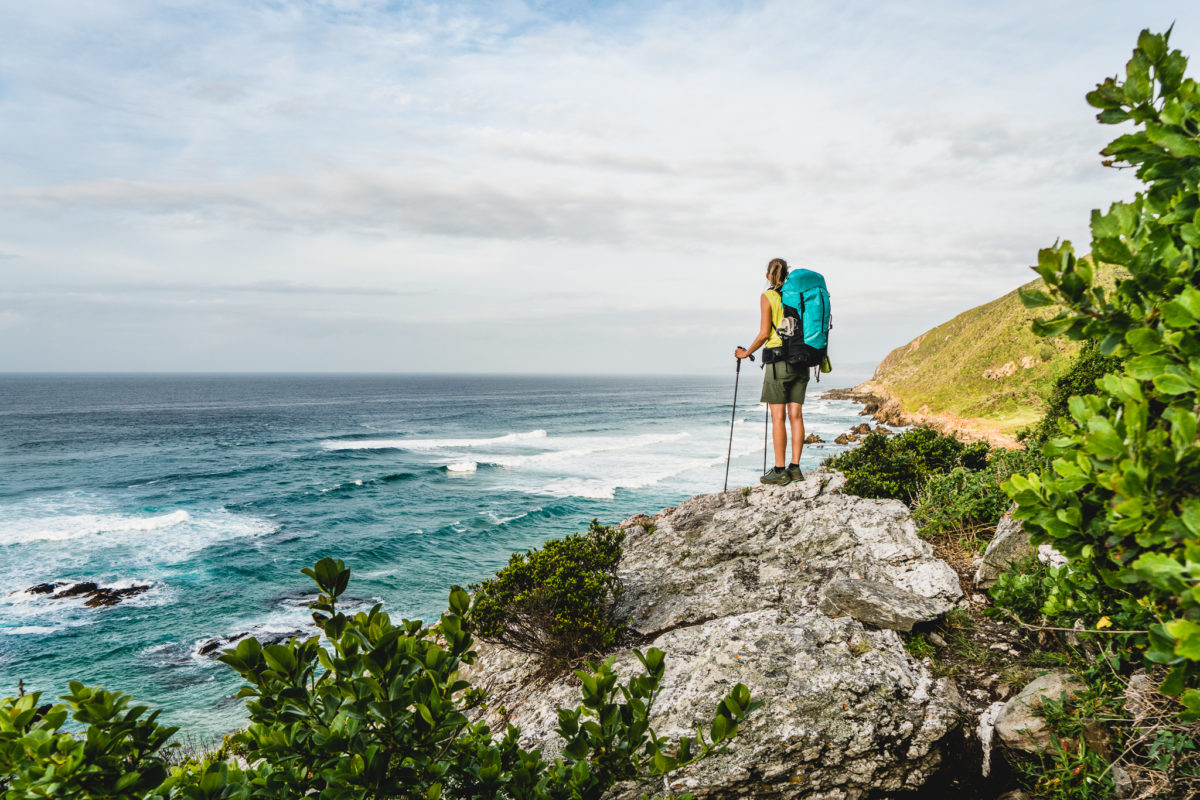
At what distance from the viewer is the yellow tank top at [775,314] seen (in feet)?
24.8

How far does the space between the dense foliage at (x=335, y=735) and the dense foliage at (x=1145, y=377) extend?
1.21m

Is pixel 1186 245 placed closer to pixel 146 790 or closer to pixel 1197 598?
pixel 1197 598

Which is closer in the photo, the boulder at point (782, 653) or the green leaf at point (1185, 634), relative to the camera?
the green leaf at point (1185, 634)

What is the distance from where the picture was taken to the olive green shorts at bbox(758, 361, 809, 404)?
766 cm

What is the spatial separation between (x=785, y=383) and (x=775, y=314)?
913 mm

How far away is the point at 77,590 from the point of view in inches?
814

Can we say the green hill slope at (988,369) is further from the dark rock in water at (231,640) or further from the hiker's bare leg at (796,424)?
the dark rock in water at (231,640)

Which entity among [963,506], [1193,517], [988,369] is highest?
[988,369]

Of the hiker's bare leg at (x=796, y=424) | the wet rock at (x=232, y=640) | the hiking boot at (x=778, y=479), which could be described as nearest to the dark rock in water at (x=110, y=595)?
the wet rock at (x=232, y=640)

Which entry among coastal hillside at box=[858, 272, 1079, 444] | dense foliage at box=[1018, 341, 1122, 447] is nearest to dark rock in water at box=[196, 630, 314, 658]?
dense foliage at box=[1018, 341, 1122, 447]

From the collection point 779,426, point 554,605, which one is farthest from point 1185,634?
point 779,426

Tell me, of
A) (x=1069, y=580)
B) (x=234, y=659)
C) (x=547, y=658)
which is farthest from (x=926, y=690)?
(x=234, y=659)

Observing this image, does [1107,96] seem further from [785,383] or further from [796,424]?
[796,424]

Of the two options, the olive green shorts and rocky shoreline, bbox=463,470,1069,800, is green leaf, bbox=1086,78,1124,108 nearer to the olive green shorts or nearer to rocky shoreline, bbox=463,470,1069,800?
rocky shoreline, bbox=463,470,1069,800
